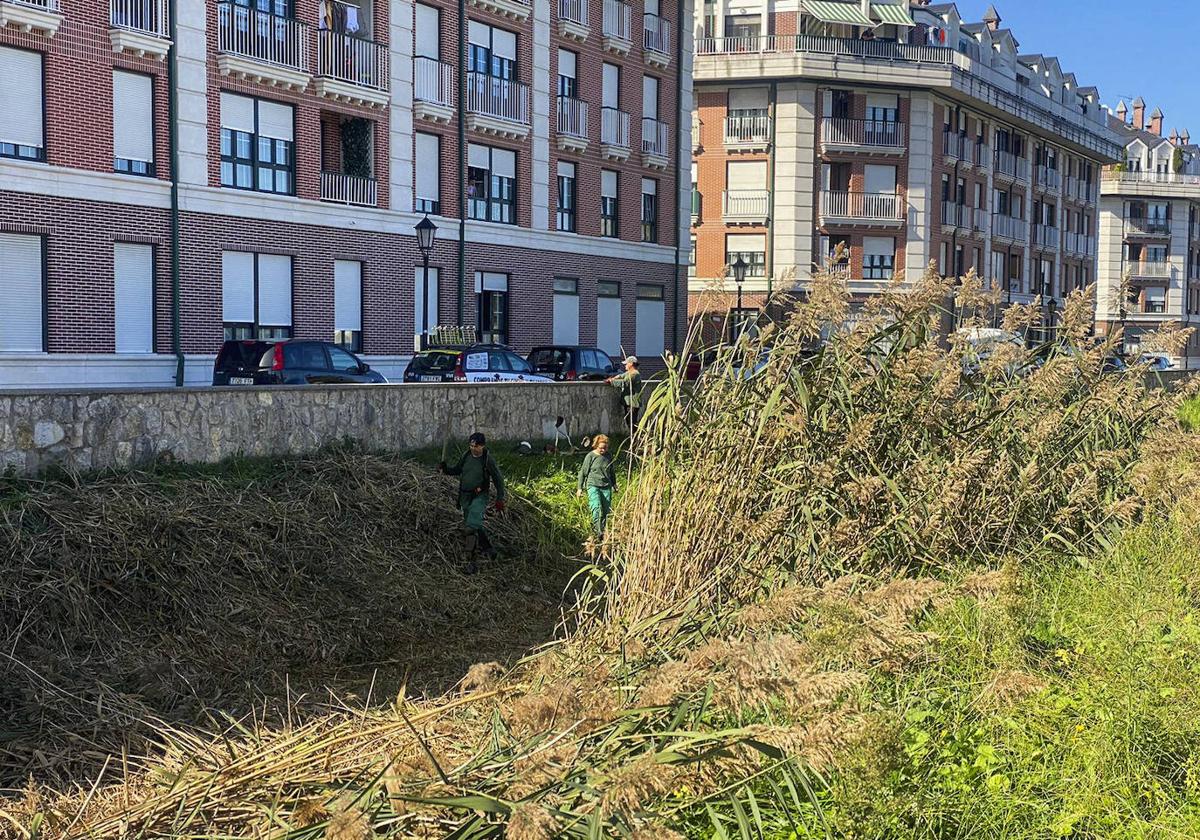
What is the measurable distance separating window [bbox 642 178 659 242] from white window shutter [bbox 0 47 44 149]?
19.0 metres

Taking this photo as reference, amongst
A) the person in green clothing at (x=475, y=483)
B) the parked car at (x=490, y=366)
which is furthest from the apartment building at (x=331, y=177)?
the person in green clothing at (x=475, y=483)

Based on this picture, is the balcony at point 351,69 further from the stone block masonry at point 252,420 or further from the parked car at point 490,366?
the stone block masonry at point 252,420

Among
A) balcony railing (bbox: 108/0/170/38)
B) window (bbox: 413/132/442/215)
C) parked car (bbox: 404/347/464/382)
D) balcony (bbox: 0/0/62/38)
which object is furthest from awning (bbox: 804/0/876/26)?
balcony (bbox: 0/0/62/38)

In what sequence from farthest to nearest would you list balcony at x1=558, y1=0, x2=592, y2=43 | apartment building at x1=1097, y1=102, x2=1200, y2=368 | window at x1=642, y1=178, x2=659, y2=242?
apartment building at x1=1097, y1=102, x2=1200, y2=368 → window at x1=642, y1=178, x2=659, y2=242 → balcony at x1=558, y1=0, x2=592, y2=43

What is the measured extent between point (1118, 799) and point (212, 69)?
24.3 metres

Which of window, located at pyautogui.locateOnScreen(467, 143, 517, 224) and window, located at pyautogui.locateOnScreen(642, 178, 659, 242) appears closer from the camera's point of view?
window, located at pyautogui.locateOnScreen(467, 143, 517, 224)

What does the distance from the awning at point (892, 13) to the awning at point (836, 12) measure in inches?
23.4

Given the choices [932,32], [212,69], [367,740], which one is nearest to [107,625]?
[367,740]

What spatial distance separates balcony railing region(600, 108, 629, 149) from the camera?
120 feet

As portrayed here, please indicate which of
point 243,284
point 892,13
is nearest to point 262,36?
point 243,284

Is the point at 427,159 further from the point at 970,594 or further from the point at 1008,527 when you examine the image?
the point at 970,594

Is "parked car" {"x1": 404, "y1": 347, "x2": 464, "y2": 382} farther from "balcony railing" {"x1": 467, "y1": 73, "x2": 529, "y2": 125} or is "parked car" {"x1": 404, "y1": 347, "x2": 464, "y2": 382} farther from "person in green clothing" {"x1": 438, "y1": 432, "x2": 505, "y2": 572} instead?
"person in green clothing" {"x1": 438, "y1": 432, "x2": 505, "y2": 572}

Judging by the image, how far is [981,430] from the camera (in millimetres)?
9141

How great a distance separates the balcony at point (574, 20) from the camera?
115ft
